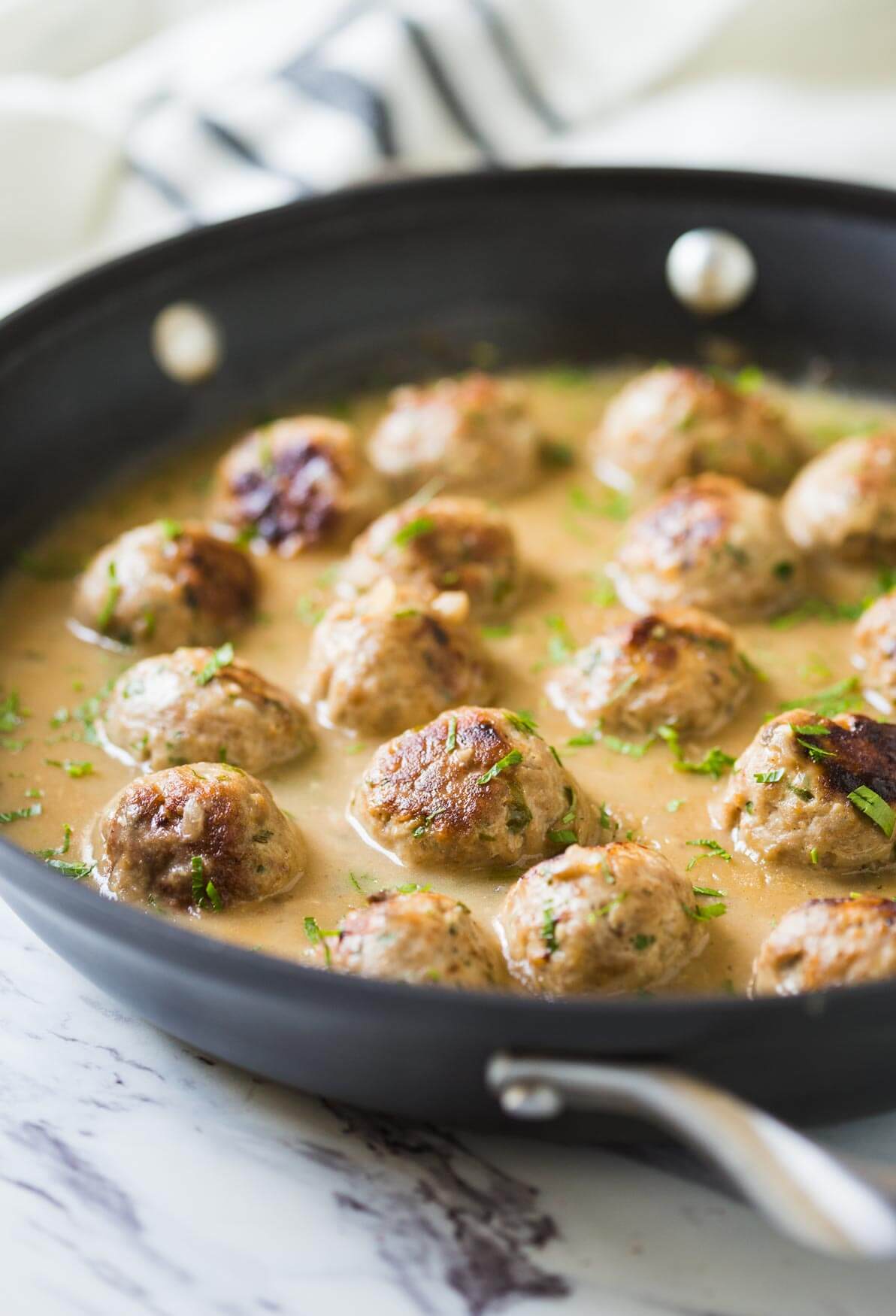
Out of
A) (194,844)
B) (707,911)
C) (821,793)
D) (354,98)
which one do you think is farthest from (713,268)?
(194,844)

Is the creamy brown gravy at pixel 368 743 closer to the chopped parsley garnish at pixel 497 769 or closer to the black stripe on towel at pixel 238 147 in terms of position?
the chopped parsley garnish at pixel 497 769

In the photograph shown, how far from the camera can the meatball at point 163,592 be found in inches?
154

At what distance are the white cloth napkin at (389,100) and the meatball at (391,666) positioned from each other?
2.19m

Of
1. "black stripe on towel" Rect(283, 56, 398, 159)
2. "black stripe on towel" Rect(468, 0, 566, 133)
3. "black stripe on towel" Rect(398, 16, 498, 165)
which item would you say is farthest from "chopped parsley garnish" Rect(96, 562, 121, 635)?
"black stripe on towel" Rect(468, 0, 566, 133)

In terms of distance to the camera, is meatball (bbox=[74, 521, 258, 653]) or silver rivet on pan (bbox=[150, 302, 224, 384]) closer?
meatball (bbox=[74, 521, 258, 653])

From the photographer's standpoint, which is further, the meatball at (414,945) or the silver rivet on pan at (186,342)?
the silver rivet on pan at (186,342)

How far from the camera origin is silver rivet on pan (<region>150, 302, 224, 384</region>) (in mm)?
4797

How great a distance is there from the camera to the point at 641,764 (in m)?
3.57

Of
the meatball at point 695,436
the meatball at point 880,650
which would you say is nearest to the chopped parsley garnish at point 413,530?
the meatball at point 695,436

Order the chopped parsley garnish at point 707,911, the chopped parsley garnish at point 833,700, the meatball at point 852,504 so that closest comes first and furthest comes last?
the chopped parsley garnish at point 707,911
the chopped parsley garnish at point 833,700
the meatball at point 852,504

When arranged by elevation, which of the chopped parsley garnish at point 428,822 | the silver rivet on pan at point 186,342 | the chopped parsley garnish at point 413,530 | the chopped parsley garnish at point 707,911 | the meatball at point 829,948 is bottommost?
the chopped parsley garnish at point 707,911

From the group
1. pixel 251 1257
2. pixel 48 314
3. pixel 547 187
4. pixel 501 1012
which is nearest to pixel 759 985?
pixel 501 1012

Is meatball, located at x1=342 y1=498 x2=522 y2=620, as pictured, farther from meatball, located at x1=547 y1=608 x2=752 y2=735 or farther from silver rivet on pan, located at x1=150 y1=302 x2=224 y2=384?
silver rivet on pan, located at x1=150 y1=302 x2=224 y2=384

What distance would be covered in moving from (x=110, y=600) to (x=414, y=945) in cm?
157
